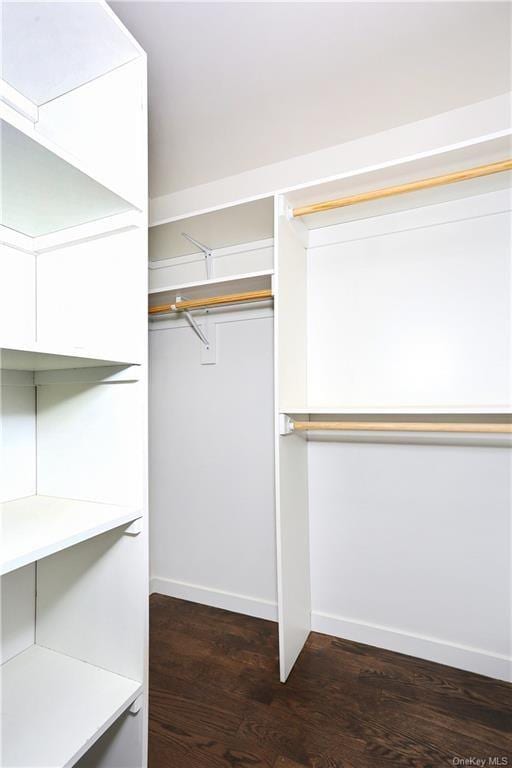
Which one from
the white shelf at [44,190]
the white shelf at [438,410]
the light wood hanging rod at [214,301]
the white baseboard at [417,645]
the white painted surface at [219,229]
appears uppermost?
the white painted surface at [219,229]

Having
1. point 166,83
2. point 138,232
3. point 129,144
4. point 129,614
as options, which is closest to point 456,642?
point 129,614

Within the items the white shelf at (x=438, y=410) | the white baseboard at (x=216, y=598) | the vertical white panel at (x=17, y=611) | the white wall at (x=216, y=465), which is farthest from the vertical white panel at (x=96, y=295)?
the white baseboard at (x=216, y=598)

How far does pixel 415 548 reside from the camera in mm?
1855

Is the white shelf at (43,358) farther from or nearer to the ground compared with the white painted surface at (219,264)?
nearer to the ground

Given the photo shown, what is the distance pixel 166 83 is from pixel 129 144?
753mm

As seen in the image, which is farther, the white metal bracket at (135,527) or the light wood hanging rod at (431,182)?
the light wood hanging rod at (431,182)

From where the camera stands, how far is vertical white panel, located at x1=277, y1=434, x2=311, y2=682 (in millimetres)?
1673

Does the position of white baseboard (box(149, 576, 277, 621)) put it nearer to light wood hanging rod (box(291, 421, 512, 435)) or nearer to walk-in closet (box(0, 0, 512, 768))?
walk-in closet (box(0, 0, 512, 768))

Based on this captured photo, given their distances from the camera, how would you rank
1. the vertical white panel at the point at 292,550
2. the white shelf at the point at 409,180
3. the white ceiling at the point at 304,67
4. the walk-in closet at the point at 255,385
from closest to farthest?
the walk-in closet at the point at 255,385, the white ceiling at the point at 304,67, the white shelf at the point at 409,180, the vertical white panel at the point at 292,550

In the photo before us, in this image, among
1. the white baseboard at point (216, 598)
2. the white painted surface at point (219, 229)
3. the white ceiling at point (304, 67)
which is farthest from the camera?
the white baseboard at point (216, 598)

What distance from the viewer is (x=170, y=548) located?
246 centimetres

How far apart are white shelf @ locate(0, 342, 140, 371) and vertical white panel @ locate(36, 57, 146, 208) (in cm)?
44

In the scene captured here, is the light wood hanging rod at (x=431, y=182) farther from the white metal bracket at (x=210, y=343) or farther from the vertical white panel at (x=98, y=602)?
the vertical white panel at (x=98, y=602)

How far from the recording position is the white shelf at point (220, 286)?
1.89m
